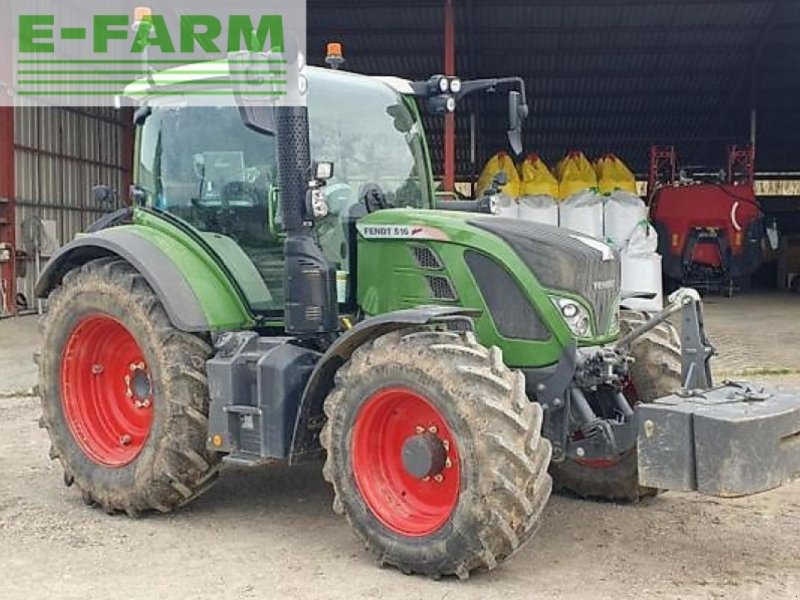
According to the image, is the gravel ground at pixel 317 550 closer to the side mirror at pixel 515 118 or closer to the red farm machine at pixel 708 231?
the side mirror at pixel 515 118

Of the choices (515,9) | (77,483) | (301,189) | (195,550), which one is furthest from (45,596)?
(515,9)

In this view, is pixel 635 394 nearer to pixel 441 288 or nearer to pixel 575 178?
pixel 441 288

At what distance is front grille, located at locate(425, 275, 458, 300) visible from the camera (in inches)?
180

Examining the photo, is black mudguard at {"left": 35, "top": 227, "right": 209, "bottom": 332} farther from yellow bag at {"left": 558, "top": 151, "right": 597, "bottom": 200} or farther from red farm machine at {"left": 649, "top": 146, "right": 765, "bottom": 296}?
red farm machine at {"left": 649, "top": 146, "right": 765, "bottom": 296}

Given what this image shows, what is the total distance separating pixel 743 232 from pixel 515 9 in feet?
18.0

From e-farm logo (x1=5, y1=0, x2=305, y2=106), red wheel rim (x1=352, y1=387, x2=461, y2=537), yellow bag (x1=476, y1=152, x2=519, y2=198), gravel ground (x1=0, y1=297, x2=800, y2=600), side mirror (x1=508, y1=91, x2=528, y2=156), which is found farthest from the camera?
yellow bag (x1=476, y1=152, x2=519, y2=198)

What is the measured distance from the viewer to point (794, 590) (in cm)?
407

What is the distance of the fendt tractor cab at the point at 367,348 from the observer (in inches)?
156

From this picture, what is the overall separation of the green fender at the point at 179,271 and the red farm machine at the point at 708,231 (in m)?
14.2

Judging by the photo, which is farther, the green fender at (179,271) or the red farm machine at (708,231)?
the red farm machine at (708,231)

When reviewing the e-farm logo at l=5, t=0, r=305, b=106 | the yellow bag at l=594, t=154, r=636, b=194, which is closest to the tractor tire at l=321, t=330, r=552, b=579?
the e-farm logo at l=5, t=0, r=305, b=106

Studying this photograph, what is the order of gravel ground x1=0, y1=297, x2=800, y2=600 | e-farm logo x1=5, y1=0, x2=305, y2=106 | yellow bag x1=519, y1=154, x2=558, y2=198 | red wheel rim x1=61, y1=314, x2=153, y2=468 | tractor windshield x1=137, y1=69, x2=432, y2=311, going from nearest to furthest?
gravel ground x1=0, y1=297, x2=800, y2=600
tractor windshield x1=137, y1=69, x2=432, y2=311
red wheel rim x1=61, y1=314, x2=153, y2=468
e-farm logo x1=5, y1=0, x2=305, y2=106
yellow bag x1=519, y1=154, x2=558, y2=198

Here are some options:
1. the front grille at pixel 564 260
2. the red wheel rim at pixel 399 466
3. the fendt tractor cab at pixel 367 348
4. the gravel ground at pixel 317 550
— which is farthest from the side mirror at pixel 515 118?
the gravel ground at pixel 317 550

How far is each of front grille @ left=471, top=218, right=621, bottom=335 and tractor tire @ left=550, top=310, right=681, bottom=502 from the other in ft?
1.49
